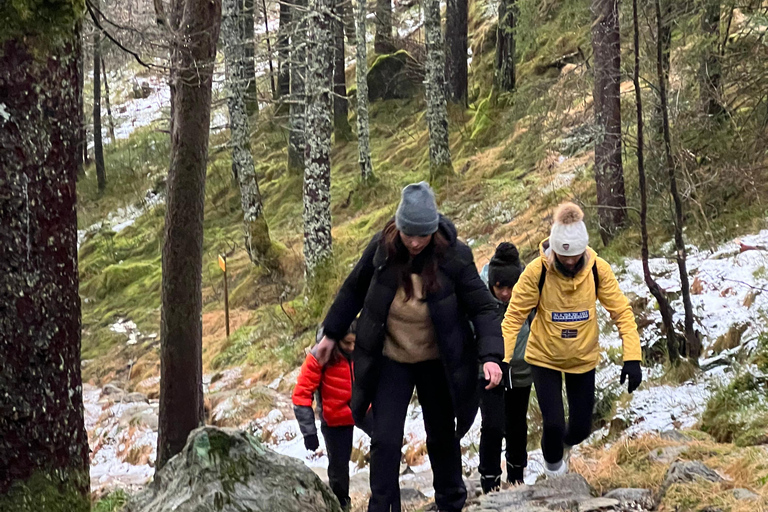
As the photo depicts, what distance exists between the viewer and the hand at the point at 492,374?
13.1 ft

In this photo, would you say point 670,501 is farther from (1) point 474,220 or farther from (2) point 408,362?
(1) point 474,220

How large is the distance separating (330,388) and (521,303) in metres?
1.41

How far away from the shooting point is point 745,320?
24.5ft

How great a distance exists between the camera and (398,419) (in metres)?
4.25

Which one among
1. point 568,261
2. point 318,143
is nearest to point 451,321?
point 568,261

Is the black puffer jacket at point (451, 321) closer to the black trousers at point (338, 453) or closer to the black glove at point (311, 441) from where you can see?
the black glove at point (311, 441)

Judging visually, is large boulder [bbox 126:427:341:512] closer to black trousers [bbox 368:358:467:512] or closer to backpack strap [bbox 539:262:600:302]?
black trousers [bbox 368:358:467:512]

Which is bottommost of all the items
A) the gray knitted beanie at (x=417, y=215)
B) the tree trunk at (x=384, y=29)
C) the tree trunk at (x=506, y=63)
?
the gray knitted beanie at (x=417, y=215)

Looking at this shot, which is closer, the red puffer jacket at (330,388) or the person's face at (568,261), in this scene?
the person's face at (568,261)

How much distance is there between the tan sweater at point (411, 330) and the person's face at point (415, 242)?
0.15m

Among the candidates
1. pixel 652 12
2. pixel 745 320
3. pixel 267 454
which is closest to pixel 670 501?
pixel 267 454

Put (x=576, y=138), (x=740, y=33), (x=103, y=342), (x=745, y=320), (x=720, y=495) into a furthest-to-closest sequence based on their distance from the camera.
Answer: (x=103, y=342) < (x=576, y=138) < (x=740, y=33) < (x=745, y=320) < (x=720, y=495)

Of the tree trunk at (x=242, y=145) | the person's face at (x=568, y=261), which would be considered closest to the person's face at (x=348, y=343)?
the person's face at (x=568, y=261)

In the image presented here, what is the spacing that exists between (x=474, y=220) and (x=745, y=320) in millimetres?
6810
